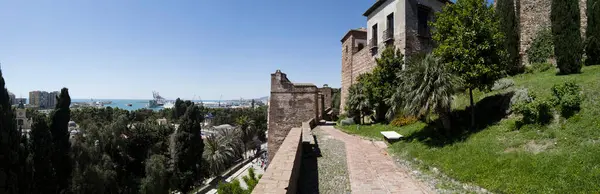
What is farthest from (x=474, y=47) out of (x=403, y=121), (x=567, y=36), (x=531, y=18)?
(x=531, y=18)

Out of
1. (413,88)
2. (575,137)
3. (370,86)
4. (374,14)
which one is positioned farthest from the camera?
(374,14)

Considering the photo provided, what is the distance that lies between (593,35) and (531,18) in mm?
5168

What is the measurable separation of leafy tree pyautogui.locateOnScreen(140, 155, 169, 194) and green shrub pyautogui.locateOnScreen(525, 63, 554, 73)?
24.1 m

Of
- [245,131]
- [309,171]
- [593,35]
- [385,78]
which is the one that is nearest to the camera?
A: [309,171]

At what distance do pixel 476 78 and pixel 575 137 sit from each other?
323 cm

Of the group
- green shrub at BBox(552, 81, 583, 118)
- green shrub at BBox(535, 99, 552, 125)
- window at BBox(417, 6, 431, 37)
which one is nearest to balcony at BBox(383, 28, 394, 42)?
window at BBox(417, 6, 431, 37)

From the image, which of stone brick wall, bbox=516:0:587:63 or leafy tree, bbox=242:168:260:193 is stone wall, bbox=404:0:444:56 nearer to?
stone brick wall, bbox=516:0:587:63

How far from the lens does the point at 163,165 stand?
22.0 metres

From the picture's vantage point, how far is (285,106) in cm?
1344

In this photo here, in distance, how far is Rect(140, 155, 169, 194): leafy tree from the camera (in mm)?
20922

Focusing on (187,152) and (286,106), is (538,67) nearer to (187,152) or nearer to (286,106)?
(286,106)

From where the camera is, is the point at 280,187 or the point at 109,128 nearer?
the point at 280,187

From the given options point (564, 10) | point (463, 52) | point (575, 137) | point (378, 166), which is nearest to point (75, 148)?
point (378, 166)

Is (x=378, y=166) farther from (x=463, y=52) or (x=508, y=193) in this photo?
(x=463, y=52)
